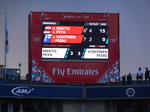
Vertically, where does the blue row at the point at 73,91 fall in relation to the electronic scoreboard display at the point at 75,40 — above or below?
below

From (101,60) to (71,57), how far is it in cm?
235

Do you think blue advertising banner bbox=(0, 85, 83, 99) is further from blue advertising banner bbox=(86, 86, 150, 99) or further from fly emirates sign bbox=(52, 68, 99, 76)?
blue advertising banner bbox=(86, 86, 150, 99)

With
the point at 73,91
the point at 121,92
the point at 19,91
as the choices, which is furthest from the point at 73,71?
the point at 19,91

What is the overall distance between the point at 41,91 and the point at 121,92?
6107 millimetres

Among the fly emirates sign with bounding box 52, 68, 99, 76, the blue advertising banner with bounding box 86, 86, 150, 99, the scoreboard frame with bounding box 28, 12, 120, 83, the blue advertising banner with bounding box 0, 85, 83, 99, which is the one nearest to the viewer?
the blue advertising banner with bounding box 0, 85, 83, 99

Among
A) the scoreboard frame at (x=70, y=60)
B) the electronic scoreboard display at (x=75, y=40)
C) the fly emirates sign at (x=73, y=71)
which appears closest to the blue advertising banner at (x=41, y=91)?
the scoreboard frame at (x=70, y=60)

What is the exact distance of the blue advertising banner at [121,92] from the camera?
43.2 m

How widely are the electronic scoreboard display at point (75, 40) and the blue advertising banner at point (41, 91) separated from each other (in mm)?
2360

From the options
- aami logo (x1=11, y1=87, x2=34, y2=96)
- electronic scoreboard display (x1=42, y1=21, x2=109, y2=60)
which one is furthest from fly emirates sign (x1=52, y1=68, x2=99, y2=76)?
aami logo (x1=11, y1=87, x2=34, y2=96)

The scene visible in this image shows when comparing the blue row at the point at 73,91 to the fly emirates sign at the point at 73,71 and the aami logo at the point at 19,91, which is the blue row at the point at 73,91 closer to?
the aami logo at the point at 19,91

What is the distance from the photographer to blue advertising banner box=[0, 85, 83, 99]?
42.9 m

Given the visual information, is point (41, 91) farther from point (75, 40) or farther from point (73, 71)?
point (75, 40)

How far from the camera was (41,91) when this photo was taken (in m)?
43.2

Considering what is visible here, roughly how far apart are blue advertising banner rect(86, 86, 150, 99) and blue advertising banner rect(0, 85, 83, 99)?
1.47 metres
